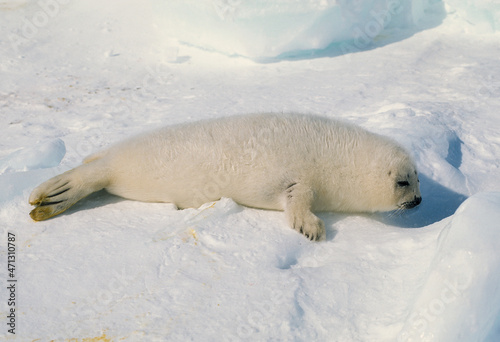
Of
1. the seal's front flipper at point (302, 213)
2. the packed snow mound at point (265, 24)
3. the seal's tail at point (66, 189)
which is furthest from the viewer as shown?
the packed snow mound at point (265, 24)

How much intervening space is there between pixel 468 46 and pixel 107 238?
15.4 feet

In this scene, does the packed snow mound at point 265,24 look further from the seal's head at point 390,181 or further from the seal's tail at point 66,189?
the seal's tail at point 66,189

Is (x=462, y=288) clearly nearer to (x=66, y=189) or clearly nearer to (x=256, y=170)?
(x=256, y=170)

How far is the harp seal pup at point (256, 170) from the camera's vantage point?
8.89 ft

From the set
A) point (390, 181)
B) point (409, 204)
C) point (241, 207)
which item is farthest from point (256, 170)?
point (409, 204)

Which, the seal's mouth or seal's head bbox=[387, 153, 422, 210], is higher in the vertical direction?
seal's head bbox=[387, 153, 422, 210]

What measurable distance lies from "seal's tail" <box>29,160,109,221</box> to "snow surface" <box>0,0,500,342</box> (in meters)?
0.08

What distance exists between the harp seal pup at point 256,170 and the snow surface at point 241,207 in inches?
3.9

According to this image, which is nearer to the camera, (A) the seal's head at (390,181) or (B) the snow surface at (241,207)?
(B) the snow surface at (241,207)

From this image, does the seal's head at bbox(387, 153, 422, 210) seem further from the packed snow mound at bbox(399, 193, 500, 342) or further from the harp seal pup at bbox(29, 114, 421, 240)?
the packed snow mound at bbox(399, 193, 500, 342)

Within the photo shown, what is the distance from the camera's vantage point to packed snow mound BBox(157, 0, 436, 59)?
521 centimetres

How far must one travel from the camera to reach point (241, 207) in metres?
2.74

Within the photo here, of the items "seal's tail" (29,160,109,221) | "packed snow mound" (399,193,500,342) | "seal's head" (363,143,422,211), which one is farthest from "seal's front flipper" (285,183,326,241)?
"seal's tail" (29,160,109,221)

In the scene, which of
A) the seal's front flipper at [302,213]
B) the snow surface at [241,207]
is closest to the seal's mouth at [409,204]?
the snow surface at [241,207]
